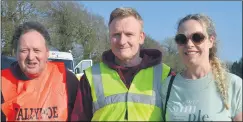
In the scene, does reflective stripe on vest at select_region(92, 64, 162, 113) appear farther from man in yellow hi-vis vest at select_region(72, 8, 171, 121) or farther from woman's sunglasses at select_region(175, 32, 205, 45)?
woman's sunglasses at select_region(175, 32, 205, 45)

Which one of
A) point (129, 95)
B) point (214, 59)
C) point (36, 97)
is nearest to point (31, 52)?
point (36, 97)

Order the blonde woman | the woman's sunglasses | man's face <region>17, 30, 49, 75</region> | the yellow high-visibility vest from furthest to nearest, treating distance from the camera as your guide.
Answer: man's face <region>17, 30, 49, 75</region> < the yellow high-visibility vest < the woman's sunglasses < the blonde woman

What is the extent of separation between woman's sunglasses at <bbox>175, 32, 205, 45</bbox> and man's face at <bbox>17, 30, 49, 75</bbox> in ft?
3.97

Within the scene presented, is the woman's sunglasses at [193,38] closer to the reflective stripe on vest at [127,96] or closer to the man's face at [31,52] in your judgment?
the reflective stripe on vest at [127,96]

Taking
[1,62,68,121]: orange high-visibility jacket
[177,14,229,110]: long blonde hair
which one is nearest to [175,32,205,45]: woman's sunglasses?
[177,14,229,110]: long blonde hair

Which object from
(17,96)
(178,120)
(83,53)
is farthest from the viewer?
(83,53)

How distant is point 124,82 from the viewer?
333 centimetres

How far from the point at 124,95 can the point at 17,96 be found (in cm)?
98

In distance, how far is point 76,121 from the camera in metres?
3.32

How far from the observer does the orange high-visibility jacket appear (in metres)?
3.36

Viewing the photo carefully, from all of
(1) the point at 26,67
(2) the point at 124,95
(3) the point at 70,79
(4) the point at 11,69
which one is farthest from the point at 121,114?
(4) the point at 11,69

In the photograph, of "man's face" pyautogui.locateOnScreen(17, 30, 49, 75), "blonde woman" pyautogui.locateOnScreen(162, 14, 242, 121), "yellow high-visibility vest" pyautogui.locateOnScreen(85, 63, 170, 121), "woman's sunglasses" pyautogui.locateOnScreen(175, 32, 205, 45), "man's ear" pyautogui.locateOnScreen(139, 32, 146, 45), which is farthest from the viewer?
"man's ear" pyautogui.locateOnScreen(139, 32, 146, 45)

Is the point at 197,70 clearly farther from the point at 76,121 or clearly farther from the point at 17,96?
the point at 17,96

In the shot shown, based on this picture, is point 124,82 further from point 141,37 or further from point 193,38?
point 193,38
